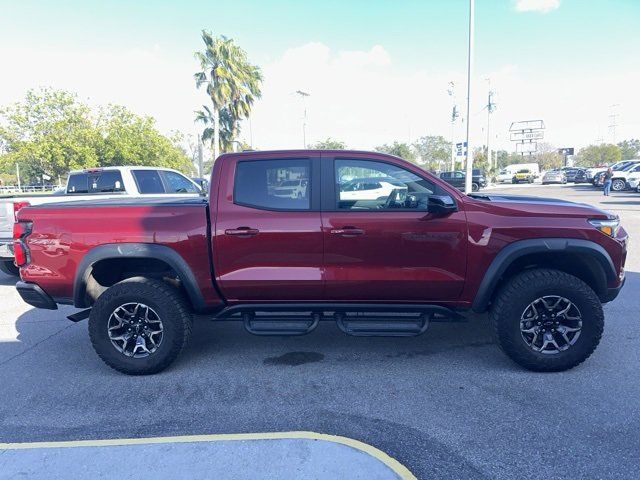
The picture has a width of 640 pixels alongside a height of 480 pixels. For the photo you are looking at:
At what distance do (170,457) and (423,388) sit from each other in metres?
1.97

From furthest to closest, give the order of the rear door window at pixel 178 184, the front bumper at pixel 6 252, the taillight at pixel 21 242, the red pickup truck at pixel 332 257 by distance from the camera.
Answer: the rear door window at pixel 178 184 → the front bumper at pixel 6 252 → the taillight at pixel 21 242 → the red pickup truck at pixel 332 257

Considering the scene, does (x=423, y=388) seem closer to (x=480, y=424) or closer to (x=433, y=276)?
(x=480, y=424)

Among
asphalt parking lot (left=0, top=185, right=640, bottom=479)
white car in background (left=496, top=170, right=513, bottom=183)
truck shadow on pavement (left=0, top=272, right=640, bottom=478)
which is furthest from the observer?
white car in background (left=496, top=170, right=513, bottom=183)

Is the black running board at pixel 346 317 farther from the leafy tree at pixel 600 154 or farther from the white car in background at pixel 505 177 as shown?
the leafy tree at pixel 600 154

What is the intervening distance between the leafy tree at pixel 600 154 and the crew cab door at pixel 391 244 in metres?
81.6

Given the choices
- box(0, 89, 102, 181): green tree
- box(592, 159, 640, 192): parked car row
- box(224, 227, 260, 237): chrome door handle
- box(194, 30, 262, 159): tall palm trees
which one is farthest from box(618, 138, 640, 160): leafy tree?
box(224, 227, 260, 237): chrome door handle

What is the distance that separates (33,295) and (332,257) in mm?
2757

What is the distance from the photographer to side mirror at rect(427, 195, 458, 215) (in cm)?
349

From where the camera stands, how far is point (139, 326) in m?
3.82

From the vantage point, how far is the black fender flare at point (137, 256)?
12.1 ft

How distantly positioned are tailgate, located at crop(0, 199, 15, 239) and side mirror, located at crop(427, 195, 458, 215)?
641 centimetres

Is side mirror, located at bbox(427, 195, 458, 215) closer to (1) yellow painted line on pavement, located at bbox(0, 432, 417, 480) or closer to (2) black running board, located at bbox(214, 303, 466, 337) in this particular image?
(2) black running board, located at bbox(214, 303, 466, 337)

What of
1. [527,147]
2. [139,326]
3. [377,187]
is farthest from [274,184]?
[527,147]

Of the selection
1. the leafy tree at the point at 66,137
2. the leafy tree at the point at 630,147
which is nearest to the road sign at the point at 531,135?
the leafy tree at the point at 630,147
